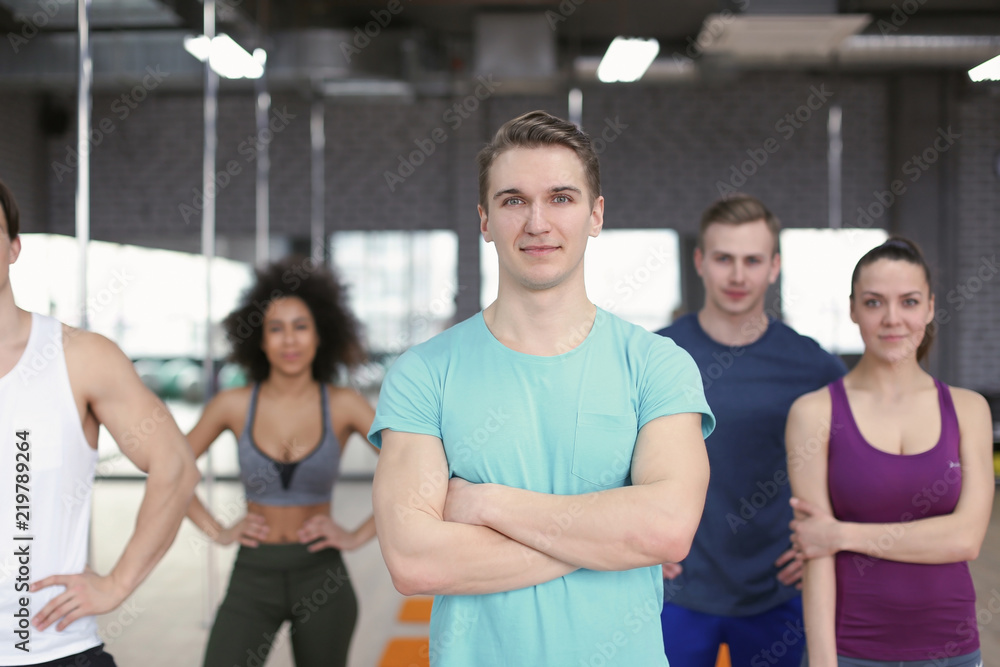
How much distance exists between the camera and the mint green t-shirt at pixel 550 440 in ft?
4.66

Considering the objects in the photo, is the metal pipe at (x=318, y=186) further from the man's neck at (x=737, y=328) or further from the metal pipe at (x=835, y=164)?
the man's neck at (x=737, y=328)

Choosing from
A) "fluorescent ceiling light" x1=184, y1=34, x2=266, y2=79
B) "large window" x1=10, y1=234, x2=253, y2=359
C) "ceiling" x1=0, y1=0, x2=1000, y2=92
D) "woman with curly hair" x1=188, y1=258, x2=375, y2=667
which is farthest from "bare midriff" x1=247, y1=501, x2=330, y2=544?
"fluorescent ceiling light" x1=184, y1=34, x2=266, y2=79

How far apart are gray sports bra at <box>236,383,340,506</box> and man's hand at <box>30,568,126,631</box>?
101 centimetres

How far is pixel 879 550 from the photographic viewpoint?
1.84 metres

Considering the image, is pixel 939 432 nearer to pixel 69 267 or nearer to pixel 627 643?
pixel 627 643

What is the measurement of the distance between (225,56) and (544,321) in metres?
3.95

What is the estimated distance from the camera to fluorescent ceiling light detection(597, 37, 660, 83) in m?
5.59

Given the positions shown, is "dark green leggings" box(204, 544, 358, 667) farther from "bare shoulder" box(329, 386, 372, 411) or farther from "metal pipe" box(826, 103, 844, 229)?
"metal pipe" box(826, 103, 844, 229)

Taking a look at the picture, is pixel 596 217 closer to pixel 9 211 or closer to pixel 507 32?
pixel 9 211

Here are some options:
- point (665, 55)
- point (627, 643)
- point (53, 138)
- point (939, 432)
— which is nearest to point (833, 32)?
point (665, 55)

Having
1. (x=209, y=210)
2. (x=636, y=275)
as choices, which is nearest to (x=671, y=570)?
(x=209, y=210)

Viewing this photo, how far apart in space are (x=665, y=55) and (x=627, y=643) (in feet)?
20.5

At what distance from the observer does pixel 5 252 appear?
1721 millimetres

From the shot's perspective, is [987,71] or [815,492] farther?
[987,71]
